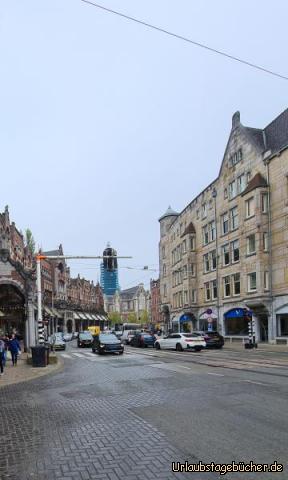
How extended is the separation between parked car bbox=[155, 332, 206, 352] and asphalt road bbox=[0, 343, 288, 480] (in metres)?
18.3

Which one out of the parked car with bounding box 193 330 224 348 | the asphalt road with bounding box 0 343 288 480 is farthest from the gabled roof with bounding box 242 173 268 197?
the asphalt road with bounding box 0 343 288 480

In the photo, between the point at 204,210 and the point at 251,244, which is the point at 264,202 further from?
the point at 204,210

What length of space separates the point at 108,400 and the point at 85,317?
342ft

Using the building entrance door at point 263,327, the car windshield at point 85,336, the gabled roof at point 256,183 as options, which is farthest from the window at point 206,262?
the car windshield at point 85,336

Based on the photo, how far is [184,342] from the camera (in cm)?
3478

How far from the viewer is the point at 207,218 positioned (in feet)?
182

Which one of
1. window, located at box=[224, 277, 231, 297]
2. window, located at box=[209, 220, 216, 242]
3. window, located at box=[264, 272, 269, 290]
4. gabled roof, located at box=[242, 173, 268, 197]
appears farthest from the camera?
window, located at box=[209, 220, 216, 242]

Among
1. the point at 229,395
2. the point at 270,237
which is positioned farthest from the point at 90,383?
the point at 270,237

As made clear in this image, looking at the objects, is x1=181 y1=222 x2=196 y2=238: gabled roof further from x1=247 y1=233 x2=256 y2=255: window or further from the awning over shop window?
x1=247 y1=233 x2=256 y2=255: window

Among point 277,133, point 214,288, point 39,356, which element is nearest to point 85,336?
point 214,288

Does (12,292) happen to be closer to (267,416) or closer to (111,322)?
(267,416)

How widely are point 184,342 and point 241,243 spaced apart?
1454 cm

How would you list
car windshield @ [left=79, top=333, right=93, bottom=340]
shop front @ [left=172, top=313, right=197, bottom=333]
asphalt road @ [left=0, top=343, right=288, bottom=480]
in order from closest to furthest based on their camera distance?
1. asphalt road @ [left=0, top=343, right=288, bottom=480]
2. car windshield @ [left=79, top=333, right=93, bottom=340]
3. shop front @ [left=172, top=313, right=197, bottom=333]

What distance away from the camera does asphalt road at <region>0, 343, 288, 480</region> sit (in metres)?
6.49
